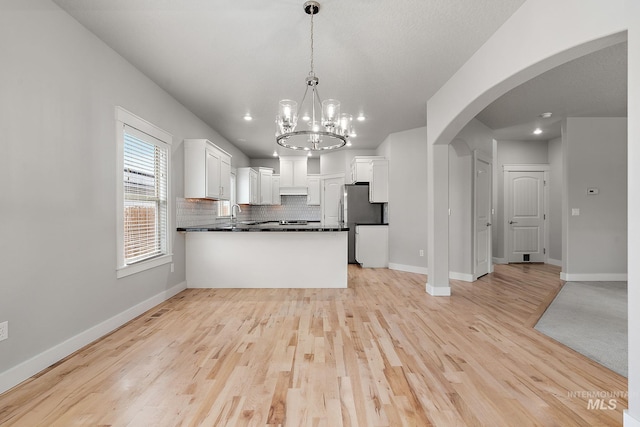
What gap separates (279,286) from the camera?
449cm

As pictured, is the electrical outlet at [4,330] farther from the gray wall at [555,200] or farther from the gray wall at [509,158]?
Result: the gray wall at [555,200]

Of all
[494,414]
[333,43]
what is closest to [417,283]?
[494,414]

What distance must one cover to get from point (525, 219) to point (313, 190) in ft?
16.2

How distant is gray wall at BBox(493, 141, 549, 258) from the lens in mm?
6508

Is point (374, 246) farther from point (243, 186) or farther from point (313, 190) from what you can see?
point (243, 186)

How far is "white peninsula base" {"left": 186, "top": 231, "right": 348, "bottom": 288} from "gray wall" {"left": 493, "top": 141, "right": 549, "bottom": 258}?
13.3ft

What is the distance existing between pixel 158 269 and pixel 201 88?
92.1 inches

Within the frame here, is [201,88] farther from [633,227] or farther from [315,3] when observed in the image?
[633,227]

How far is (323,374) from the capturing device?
2.06 metres

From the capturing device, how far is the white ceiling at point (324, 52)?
2.34m

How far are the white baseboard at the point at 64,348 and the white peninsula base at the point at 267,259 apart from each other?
3.41 ft

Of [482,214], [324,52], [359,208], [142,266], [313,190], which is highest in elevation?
[324,52]

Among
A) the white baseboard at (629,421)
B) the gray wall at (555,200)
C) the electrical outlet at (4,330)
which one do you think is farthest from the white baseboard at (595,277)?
the electrical outlet at (4,330)

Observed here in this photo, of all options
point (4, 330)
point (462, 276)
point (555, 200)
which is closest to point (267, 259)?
point (4, 330)
